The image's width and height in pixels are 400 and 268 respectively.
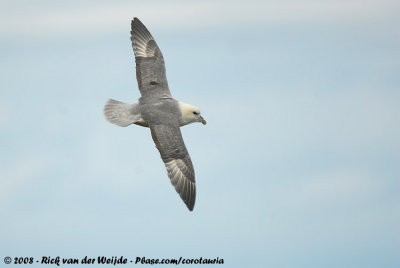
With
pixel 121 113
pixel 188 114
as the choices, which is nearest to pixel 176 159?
pixel 188 114

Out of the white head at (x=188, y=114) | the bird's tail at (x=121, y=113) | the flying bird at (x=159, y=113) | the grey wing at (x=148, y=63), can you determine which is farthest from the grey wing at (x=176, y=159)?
the grey wing at (x=148, y=63)

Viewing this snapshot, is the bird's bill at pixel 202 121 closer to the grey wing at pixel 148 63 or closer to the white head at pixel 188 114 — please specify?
the white head at pixel 188 114

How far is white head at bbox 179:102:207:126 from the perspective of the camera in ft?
42.8

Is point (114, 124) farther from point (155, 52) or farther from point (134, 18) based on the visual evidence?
point (134, 18)

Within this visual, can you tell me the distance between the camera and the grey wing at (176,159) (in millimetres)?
11820

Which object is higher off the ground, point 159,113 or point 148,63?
point 148,63

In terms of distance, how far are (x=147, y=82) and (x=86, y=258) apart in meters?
3.91

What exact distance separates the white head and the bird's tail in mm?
965

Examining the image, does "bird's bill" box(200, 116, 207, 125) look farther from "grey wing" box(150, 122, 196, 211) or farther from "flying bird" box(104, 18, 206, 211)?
"grey wing" box(150, 122, 196, 211)

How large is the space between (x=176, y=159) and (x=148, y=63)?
2706 mm

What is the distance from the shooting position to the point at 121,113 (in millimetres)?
12703

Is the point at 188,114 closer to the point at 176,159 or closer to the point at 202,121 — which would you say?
the point at 202,121

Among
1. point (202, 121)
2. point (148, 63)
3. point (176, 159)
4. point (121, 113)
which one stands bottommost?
point (176, 159)

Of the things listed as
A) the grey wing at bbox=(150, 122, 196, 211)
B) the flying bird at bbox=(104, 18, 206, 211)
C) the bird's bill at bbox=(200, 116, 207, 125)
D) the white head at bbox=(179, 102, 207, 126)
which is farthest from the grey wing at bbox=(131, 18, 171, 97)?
the grey wing at bbox=(150, 122, 196, 211)
